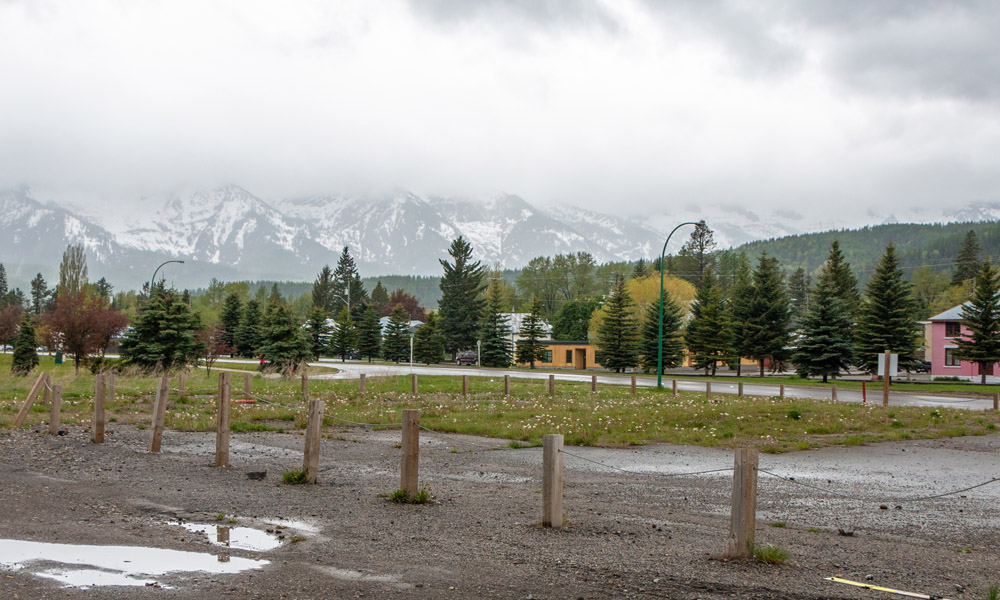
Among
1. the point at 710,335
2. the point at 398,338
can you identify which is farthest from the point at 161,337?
the point at 398,338

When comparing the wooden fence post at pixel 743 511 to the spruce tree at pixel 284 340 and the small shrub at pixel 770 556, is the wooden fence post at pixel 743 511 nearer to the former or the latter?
the small shrub at pixel 770 556

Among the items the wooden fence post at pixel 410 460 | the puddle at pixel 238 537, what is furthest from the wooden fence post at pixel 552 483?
the puddle at pixel 238 537

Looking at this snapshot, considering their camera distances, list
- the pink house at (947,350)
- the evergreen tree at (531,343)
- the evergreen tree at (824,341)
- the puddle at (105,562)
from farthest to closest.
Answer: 1. the evergreen tree at (531,343)
2. the pink house at (947,350)
3. the evergreen tree at (824,341)
4. the puddle at (105,562)

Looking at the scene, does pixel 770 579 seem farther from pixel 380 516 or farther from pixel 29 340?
pixel 29 340

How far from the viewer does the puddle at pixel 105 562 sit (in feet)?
21.1

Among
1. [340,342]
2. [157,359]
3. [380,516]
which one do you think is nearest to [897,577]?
[380,516]

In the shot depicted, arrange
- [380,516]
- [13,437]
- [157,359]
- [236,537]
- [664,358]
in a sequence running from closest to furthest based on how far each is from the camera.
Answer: [236,537]
[380,516]
[13,437]
[157,359]
[664,358]

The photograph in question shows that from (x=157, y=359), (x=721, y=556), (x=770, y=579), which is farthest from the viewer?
(x=157, y=359)

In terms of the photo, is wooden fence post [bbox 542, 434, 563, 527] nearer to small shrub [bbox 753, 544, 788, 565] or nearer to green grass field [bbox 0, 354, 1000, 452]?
small shrub [bbox 753, 544, 788, 565]

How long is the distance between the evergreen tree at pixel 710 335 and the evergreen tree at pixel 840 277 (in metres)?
8.45

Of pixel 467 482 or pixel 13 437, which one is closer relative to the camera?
pixel 467 482

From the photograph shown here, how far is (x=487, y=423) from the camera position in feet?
66.0

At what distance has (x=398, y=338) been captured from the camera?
88.7 meters

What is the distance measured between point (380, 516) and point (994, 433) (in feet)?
57.4
